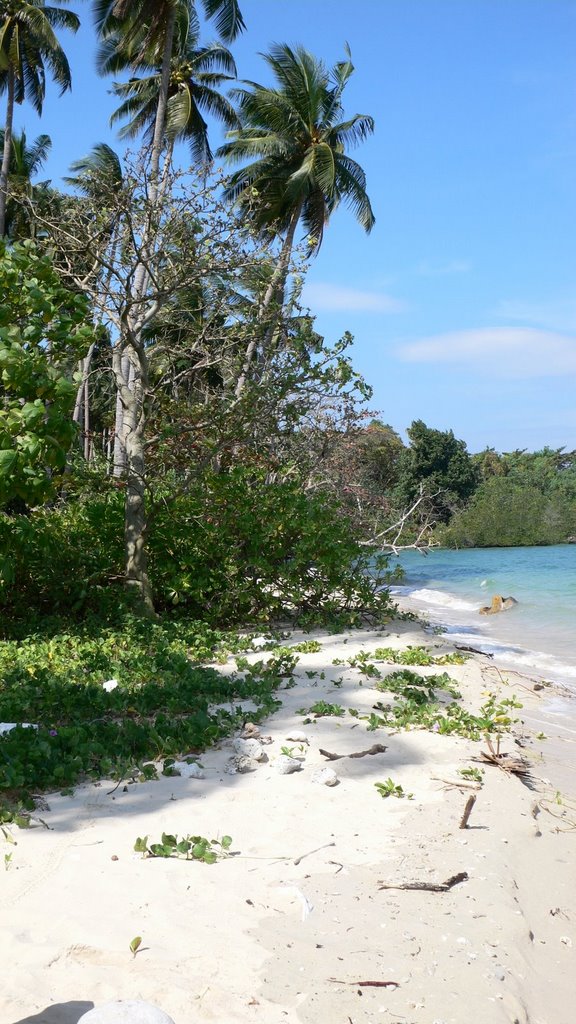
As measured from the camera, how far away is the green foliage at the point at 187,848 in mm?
3629

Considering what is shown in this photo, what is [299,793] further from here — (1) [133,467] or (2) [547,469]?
(2) [547,469]

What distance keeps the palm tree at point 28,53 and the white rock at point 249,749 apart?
20.6 m

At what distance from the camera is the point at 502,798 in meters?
4.57

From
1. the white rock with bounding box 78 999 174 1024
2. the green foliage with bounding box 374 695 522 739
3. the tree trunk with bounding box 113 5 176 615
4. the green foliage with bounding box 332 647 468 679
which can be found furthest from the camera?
the tree trunk with bounding box 113 5 176 615

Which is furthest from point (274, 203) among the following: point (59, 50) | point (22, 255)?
point (22, 255)

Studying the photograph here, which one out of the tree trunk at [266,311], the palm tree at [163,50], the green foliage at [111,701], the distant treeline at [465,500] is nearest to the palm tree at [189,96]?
the palm tree at [163,50]

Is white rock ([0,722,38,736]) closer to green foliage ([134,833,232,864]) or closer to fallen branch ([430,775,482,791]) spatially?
green foliage ([134,833,232,864])

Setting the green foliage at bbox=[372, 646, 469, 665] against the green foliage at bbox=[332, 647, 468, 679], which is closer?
the green foliage at bbox=[332, 647, 468, 679]

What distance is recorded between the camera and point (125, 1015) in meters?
2.32

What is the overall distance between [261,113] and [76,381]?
19173 millimetres

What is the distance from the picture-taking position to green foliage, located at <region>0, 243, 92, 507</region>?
536 cm

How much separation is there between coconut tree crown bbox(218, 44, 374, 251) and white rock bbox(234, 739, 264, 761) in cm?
1881

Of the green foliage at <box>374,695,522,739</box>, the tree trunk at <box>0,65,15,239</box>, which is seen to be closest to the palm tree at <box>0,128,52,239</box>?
the tree trunk at <box>0,65,15,239</box>

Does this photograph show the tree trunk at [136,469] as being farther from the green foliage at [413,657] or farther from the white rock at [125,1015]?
the white rock at [125,1015]
